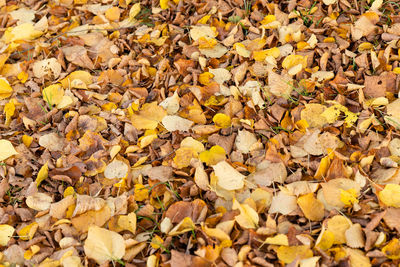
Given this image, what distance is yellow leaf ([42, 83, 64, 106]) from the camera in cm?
175

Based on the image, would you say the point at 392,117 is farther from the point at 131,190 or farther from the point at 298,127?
the point at 131,190

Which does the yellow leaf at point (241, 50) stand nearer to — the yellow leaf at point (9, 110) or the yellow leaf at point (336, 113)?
the yellow leaf at point (336, 113)

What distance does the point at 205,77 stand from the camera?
174 cm

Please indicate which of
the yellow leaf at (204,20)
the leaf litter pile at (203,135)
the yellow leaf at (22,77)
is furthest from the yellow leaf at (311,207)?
the yellow leaf at (22,77)

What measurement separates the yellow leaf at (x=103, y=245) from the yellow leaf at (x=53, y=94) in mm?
677

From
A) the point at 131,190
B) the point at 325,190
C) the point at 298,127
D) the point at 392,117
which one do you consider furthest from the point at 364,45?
the point at 131,190

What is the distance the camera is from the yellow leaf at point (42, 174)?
1482 mm

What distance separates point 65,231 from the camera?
1.35 metres

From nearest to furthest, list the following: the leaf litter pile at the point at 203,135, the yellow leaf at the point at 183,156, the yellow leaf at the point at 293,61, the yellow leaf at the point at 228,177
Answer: the leaf litter pile at the point at 203,135 → the yellow leaf at the point at 228,177 → the yellow leaf at the point at 183,156 → the yellow leaf at the point at 293,61

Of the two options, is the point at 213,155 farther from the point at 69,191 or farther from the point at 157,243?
the point at 69,191

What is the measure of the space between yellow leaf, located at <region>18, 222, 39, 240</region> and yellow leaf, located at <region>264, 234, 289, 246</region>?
745 millimetres

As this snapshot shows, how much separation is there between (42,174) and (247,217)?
75 cm

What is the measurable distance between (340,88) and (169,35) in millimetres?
837

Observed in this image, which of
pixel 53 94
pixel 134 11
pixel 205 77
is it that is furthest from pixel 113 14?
pixel 205 77
